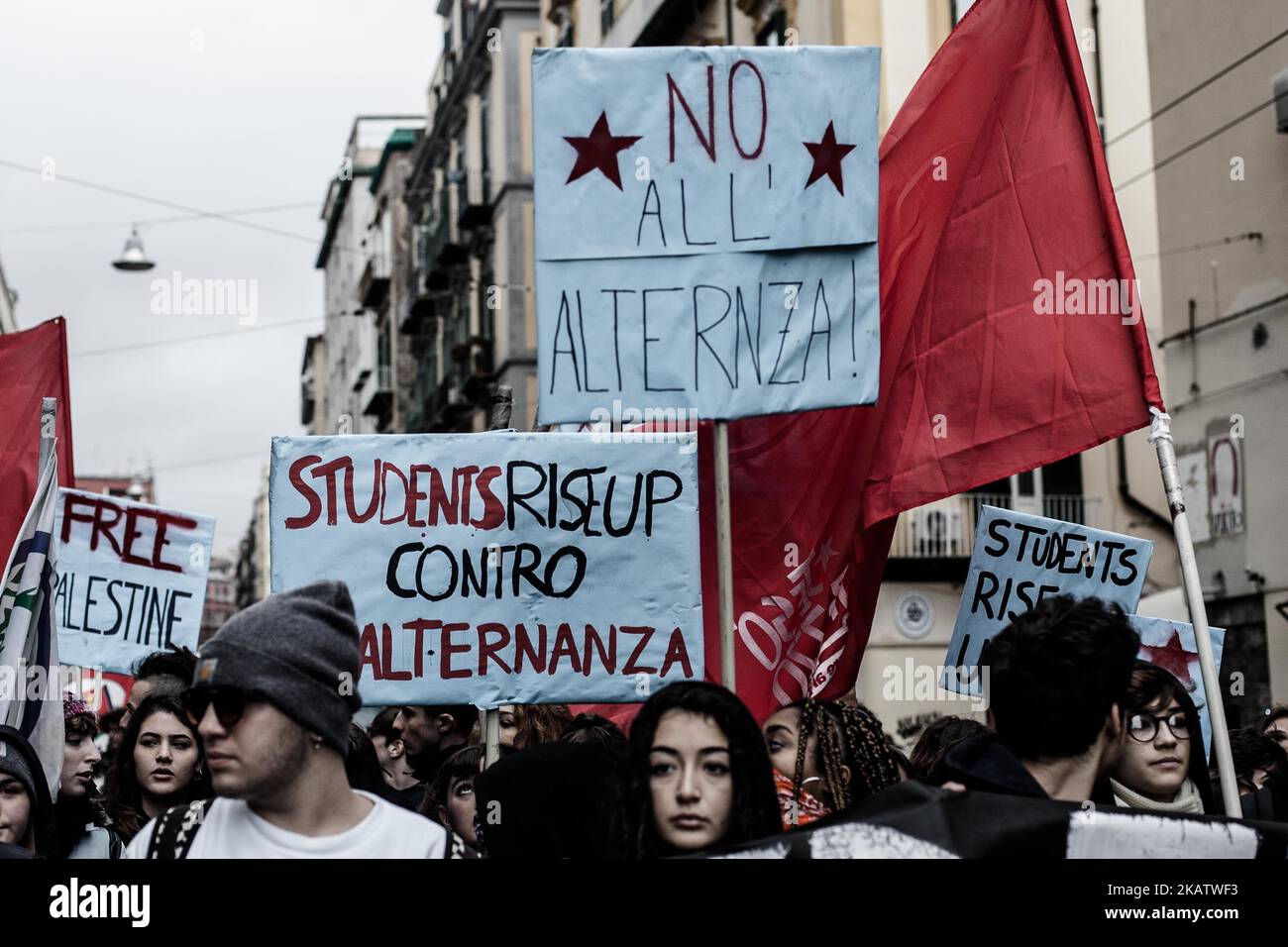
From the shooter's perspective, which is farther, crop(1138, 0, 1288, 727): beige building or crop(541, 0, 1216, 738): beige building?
crop(541, 0, 1216, 738): beige building

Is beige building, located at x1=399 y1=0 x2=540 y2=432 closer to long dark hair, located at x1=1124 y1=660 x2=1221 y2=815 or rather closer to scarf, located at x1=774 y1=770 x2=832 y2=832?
long dark hair, located at x1=1124 y1=660 x2=1221 y2=815

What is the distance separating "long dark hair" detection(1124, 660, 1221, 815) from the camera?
4680mm

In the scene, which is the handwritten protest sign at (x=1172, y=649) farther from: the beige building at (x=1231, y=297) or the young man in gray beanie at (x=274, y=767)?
the beige building at (x=1231, y=297)

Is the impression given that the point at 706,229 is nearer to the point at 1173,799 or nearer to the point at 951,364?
the point at 951,364

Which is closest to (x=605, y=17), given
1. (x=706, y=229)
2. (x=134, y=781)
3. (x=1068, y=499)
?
(x=1068, y=499)

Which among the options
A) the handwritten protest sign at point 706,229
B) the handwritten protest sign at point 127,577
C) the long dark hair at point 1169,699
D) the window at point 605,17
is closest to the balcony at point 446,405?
the window at point 605,17

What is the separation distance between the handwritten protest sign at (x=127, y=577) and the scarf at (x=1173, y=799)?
199 inches

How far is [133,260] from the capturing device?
34031mm

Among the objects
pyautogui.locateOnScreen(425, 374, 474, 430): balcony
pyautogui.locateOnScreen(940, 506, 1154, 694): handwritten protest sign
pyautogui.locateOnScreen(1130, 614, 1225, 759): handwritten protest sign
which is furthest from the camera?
pyautogui.locateOnScreen(425, 374, 474, 430): balcony

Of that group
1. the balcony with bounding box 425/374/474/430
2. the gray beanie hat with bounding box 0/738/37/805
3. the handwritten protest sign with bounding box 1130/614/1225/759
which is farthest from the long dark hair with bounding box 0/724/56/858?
the balcony with bounding box 425/374/474/430

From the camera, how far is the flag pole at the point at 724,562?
493 centimetres

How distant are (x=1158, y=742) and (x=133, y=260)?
31794 millimetres

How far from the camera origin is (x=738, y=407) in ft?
18.2

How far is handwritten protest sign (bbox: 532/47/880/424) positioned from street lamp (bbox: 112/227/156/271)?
3012 cm
